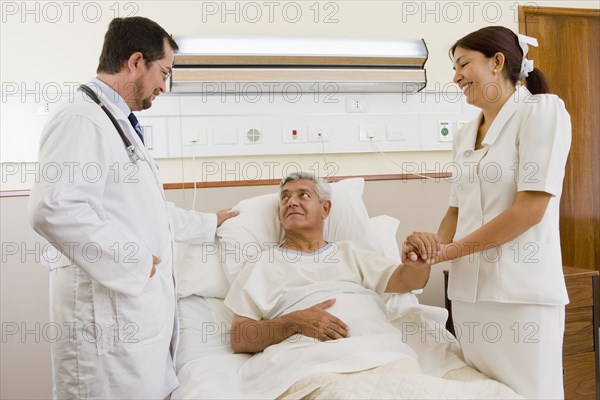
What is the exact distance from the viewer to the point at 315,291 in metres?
1.90

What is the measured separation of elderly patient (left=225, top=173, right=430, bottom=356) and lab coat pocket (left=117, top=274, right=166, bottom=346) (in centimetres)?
36

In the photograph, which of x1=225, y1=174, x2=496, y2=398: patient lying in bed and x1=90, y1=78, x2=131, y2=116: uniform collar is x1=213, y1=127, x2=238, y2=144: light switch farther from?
x1=90, y1=78, x2=131, y2=116: uniform collar

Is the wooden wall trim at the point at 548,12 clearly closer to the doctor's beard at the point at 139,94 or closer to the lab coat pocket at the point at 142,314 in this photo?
the doctor's beard at the point at 139,94

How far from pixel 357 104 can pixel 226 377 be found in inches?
55.9

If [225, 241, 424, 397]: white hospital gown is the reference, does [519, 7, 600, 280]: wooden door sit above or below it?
above

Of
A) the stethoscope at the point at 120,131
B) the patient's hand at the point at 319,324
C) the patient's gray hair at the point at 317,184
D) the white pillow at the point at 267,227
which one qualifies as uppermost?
the stethoscope at the point at 120,131

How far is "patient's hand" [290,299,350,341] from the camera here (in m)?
1.71

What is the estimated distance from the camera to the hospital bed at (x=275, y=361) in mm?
1366

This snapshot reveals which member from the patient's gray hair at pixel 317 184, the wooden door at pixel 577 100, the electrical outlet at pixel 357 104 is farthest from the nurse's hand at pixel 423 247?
the wooden door at pixel 577 100

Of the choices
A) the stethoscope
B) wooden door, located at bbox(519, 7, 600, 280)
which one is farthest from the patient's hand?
wooden door, located at bbox(519, 7, 600, 280)

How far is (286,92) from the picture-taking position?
257cm

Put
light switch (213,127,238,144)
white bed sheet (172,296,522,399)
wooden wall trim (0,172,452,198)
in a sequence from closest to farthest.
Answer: white bed sheet (172,296,522,399), wooden wall trim (0,172,452,198), light switch (213,127,238,144)

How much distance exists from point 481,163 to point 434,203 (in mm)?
1109

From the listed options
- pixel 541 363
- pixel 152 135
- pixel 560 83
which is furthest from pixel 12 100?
pixel 560 83
